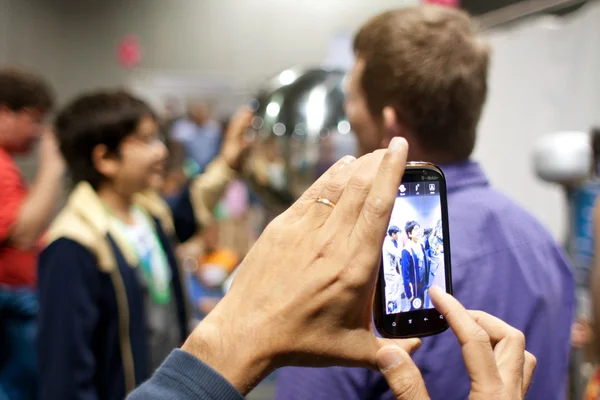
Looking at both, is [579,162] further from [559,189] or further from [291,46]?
[291,46]

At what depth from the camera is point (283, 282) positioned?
1.63 ft

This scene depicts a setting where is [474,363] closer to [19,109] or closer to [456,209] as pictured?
[456,209]

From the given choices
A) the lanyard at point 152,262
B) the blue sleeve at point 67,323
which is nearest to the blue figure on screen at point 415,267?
the blue sleeve at point 67,323

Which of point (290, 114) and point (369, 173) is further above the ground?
point (369, 173)

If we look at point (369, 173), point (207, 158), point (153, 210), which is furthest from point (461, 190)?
point (207, 158)

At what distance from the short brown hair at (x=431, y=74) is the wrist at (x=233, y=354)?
55 cm

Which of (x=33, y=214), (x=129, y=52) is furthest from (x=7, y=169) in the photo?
(x=129, y=52)

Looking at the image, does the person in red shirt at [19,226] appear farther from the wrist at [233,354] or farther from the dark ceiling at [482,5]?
the dark ceiling at [482,5]

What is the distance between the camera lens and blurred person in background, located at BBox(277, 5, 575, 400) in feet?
2.71

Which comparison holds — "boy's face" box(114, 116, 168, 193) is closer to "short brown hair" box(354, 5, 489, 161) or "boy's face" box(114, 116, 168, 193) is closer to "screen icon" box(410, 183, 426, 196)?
"short brown hair" box(354, 5, 489, 161)

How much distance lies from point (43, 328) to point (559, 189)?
2092 millimetres

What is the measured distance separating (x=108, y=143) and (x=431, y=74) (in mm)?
1083

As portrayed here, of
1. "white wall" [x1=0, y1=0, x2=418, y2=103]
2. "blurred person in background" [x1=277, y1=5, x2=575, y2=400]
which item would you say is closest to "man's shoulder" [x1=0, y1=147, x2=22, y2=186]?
"blurred person in background" [x1=277, y1=5, x2=575, y2=400]

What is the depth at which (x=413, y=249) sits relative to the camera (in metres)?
0.61
